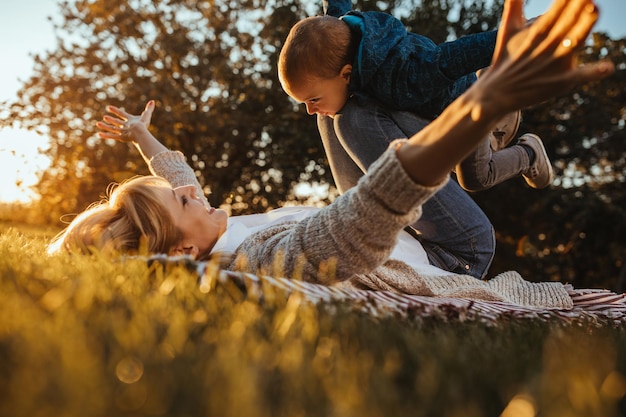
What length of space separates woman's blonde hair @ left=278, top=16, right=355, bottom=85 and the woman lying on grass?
0.83 m

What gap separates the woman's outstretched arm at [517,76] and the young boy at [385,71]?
161cm

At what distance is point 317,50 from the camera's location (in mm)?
3178

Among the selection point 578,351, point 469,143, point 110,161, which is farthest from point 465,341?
point 110,161

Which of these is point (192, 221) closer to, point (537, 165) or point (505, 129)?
point (505, 129)

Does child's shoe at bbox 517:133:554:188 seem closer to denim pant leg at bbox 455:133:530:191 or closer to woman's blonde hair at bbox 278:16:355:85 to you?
denim pant leg at bbox 455:133:530:191

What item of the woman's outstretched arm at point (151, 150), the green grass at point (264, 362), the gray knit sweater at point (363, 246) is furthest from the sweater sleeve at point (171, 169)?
the green grass at point (264, 362)

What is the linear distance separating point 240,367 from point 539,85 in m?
0.95

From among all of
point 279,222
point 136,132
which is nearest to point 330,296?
point 279,222

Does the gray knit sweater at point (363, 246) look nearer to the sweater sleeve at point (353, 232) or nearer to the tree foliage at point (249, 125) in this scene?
the sweater sleeve at point (353, 232)

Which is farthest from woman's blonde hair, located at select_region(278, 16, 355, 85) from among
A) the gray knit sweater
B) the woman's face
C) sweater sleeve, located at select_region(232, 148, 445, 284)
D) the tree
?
the tree

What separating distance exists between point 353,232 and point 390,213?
153 millimetres

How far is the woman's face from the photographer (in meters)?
2.37

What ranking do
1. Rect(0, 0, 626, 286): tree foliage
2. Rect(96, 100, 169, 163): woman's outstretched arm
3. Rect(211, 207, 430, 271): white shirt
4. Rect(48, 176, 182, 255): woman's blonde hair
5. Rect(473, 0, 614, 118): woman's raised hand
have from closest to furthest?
Rect(473, 0, 614, 118): woman's raised hand < Rect(48, 176, 182, 255): woman's blonde hair < Rect(211, 207, 430, 271): white shirt < Rect(96, 100, 169, 163): woman's outstretched arm < Rect(0, 0, 626, 286): tree foliage

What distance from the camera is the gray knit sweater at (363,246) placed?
1534 mm
